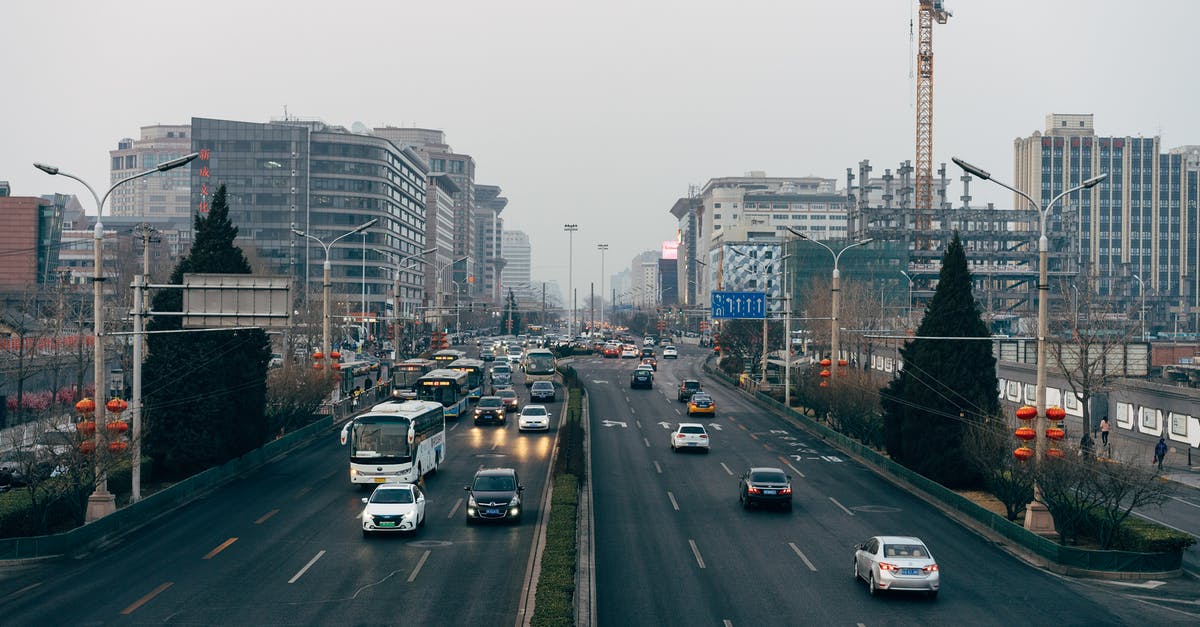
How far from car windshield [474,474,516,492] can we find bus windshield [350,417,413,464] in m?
5.57

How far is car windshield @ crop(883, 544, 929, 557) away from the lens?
22.7m

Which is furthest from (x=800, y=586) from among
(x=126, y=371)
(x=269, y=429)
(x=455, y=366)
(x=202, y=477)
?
(x=455, y=366)

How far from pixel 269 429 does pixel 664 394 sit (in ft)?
130

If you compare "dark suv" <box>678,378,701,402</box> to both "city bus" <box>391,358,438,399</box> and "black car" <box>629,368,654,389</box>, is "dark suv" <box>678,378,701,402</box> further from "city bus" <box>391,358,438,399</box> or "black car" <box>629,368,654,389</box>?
"city bus" <box>391,358,438,399</box>

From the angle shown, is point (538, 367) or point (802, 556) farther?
point (538, 367)

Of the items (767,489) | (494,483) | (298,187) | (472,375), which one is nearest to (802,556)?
(767,489)

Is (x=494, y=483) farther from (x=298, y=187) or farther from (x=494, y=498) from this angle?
(x=298, y=187)

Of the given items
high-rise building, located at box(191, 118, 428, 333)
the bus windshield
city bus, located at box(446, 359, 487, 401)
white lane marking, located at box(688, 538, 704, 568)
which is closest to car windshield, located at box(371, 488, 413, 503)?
the bus windshield

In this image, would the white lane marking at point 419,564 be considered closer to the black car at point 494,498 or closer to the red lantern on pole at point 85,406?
the black car at point 494,498

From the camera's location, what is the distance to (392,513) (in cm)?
2888

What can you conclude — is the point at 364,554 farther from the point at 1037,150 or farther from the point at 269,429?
the point at 1037,150

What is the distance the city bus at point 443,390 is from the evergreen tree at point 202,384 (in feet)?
68.7

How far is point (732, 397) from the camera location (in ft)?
263

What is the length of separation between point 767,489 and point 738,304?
40.0 metres
